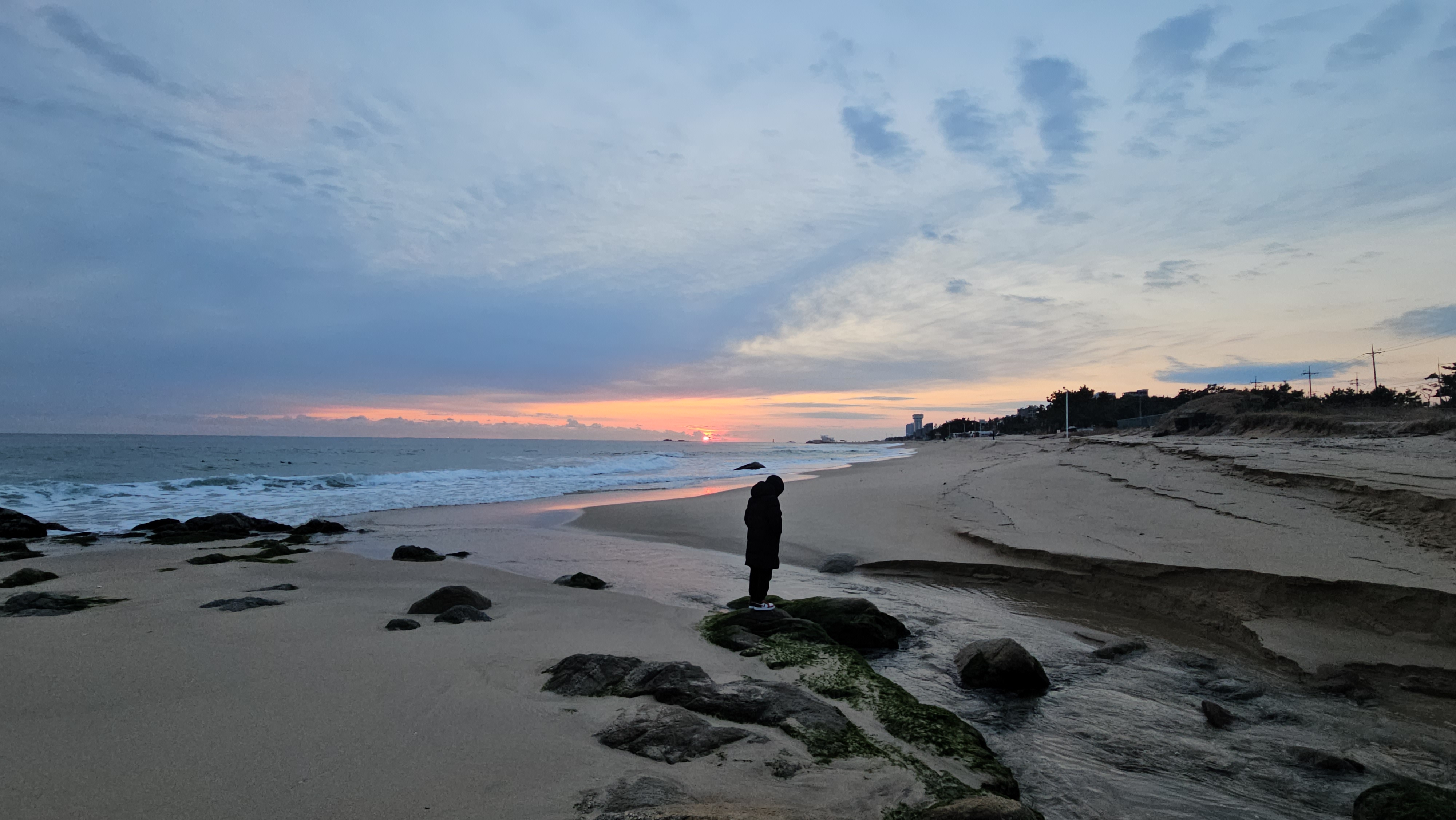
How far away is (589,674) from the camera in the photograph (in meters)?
4.84

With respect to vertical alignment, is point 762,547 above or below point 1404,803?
above

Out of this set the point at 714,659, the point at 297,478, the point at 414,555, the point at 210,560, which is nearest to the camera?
the point at 714,659

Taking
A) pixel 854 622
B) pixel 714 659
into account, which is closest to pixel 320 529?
pixel 714 659

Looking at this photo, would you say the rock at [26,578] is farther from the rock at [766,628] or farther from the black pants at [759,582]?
the black pants at [759,582]

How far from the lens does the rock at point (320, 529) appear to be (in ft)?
52.4

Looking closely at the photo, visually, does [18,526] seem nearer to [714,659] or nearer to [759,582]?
[759,582]

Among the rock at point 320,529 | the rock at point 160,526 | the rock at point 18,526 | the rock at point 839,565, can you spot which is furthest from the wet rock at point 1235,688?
the rock at point 18,526

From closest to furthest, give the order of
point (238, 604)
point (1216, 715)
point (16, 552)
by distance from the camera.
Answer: point (1216, 715), point (238, 604), point (16, 552)

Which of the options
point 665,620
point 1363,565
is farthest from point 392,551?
point 1363,565

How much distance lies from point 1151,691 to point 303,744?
6.46 metres

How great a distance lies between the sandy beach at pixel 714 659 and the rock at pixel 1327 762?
0.25 ft

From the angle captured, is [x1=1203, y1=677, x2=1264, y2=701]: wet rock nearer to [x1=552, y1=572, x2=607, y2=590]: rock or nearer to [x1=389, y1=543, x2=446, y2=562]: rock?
[x1=552, y1=572, x2=607, y2=590]: rock

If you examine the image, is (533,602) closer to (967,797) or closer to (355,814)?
(355,814)

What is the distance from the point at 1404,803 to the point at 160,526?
21.2 meters
